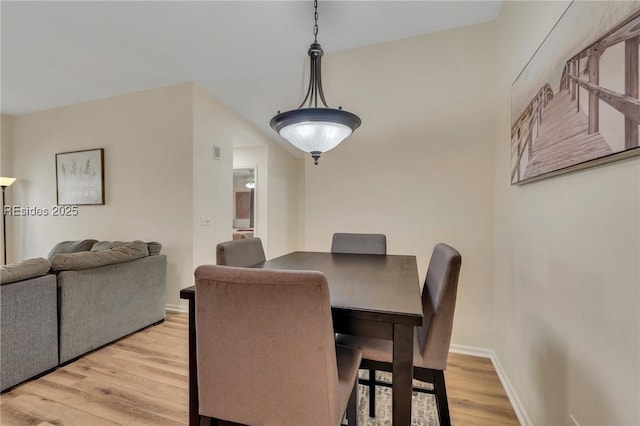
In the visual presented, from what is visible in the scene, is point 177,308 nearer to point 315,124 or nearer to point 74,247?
point 74,247

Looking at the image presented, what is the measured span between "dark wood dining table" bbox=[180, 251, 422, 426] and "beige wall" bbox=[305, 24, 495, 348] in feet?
3.35

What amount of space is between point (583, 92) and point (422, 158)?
1.42 m

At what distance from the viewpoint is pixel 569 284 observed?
1087 mm

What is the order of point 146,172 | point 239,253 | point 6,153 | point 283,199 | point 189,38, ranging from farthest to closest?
1. point 283,199
2. point 6,153
3. point 146,172
4. point 189,38
5. point 239,253

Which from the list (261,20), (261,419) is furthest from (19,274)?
(261,20)

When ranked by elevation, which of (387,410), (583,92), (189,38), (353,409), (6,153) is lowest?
(387,410)

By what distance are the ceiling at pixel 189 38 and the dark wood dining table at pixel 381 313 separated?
2.02 meters

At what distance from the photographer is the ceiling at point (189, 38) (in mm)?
2135

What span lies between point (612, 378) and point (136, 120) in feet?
14.2

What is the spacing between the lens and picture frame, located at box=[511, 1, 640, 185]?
2.52ft

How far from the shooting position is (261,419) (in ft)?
2.93

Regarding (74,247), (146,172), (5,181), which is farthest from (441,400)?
(5,181)

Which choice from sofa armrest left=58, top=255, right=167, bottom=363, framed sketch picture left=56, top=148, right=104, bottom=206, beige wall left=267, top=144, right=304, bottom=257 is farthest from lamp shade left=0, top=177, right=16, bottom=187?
beige wall left=267, top=144, right=304, bottom=257

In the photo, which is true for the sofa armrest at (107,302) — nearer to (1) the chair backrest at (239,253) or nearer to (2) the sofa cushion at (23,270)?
(2) the sofa cushion at (23,270)
